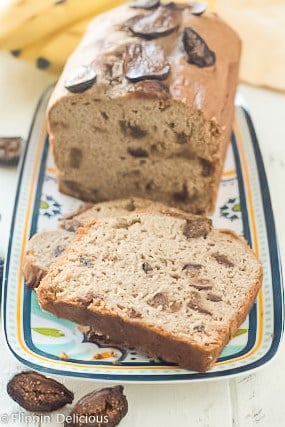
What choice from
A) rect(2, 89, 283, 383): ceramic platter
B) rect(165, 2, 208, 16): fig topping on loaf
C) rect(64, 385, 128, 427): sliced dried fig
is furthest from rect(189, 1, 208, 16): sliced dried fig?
rect(64, 385, 128, 427): sliced dried fig

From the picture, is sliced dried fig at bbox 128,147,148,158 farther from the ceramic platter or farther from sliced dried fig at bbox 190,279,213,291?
sliced dried fig at bbox 190,279,213,291

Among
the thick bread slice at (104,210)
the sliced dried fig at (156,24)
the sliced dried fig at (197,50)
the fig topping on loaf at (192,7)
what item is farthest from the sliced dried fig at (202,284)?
the fig topping on loaf at (192,7)

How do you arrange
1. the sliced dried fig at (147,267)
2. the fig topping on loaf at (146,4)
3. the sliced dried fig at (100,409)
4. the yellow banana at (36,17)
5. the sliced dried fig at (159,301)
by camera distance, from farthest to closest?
the yellow banana at (36,17), the fig topping on loaf at (146,4), the sliced dried fig at (147,267), the sliced dried fig at (159,301), the sliced dried fig at (100,409)

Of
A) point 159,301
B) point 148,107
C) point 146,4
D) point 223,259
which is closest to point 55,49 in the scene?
point 146,4

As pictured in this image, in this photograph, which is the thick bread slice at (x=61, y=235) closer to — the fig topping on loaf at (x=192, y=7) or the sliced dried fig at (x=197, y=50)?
the sliced dried fig at (x=197, y=50)

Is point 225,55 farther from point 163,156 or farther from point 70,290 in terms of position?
point 70,290

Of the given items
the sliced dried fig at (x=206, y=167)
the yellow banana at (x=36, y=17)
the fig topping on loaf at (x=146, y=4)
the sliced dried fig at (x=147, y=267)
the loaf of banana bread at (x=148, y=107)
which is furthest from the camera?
the yellow banana at (x=36, y=17)
